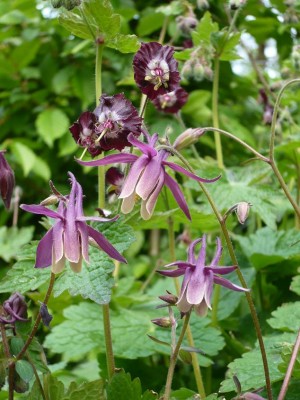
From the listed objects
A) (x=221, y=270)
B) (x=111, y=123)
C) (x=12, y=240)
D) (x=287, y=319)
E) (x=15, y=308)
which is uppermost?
(x=111, y=123)

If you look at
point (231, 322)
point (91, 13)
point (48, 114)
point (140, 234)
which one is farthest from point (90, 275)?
point (48, 114)

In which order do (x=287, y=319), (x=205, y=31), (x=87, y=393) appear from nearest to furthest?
(x=87, y=393) < (x=287, y=319) < (x=205, y=31)

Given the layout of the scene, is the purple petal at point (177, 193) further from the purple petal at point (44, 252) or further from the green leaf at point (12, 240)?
the green leaf at point (12, 240)

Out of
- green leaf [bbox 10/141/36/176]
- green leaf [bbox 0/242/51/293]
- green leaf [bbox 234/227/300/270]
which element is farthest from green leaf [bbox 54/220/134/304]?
green leaf [bbox 10/141/36/176]

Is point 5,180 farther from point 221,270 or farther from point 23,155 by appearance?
point 23,155

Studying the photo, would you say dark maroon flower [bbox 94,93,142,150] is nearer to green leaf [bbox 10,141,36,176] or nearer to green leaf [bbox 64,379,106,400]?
green leaf [bbox 64,379,106,400]

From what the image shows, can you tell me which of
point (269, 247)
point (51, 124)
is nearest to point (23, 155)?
point (51, 124)
